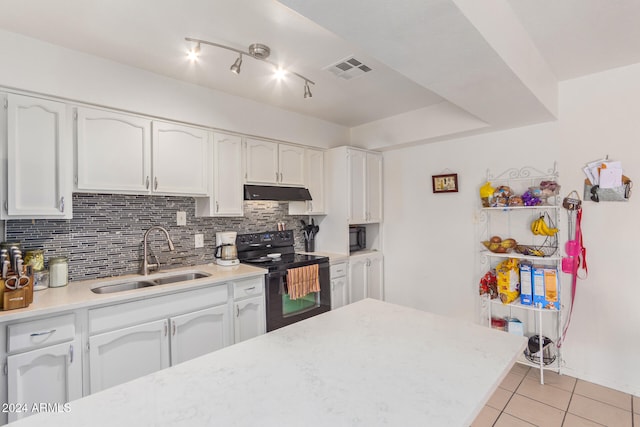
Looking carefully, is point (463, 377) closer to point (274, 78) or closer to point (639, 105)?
point (274, 78)

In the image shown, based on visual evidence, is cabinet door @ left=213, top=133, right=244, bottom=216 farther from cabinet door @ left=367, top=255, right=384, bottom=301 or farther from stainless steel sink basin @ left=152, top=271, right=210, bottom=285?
cabinet door @ left=367, top=255, right=384, bottom=301

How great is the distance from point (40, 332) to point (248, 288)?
1.27 meters

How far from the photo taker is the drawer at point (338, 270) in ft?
10.8

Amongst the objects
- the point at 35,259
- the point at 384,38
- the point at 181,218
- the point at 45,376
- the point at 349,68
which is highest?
the point at 349,68

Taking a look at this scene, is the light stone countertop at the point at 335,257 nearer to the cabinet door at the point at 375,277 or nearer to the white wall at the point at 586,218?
the cabinet door at the point at 375,277

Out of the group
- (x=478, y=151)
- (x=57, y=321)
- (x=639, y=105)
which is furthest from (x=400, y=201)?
(x=57, y=321)

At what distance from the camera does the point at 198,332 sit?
90.6 inches

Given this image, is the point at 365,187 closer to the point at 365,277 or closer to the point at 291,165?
the point at 291,165

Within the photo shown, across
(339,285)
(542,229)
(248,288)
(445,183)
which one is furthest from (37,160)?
(542,229)

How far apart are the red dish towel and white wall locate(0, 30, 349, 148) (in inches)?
51.7

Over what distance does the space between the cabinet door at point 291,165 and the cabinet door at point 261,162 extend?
0.20 ft

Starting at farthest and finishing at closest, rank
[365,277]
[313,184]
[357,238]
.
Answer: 1. [357,238]
2. [365,277]
3. [313,184]

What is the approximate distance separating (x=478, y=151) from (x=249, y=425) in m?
3.11

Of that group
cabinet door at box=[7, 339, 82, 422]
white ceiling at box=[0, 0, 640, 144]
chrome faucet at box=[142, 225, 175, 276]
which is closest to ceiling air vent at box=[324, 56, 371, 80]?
white ceiling at box=[0, 0, 640, 144]
